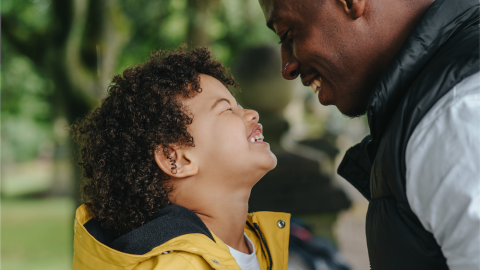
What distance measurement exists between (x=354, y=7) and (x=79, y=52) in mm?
3907

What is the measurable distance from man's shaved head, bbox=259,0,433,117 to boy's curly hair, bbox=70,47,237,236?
0.58 m

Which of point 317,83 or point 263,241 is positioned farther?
point 263,241

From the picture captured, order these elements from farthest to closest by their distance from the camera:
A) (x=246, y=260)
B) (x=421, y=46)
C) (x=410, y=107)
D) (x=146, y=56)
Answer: (x=146, y=56), (x=246, y=260), (x=421, y=46), (x=410, y=107)

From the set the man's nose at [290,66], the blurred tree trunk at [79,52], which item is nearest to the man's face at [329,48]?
the man's nose at [290,66]

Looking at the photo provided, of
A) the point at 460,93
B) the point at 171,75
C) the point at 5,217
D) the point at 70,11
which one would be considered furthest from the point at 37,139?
the point at 460,93

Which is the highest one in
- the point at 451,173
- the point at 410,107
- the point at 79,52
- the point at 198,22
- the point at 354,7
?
the point at 198,22

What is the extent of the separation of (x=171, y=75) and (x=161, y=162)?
1.66 ft

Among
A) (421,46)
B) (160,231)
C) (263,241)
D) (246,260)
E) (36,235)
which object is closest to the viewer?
(421,46)

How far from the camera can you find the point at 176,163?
6.63ft

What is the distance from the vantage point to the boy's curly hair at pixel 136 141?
77.2 inches

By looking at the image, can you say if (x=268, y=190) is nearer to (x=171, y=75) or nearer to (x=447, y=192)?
(x=171, y=75)

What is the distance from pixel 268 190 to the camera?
16.5ft

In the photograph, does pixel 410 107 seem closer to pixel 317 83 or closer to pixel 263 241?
pixel 317 83

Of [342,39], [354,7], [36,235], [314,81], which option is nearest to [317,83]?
[314,81]
